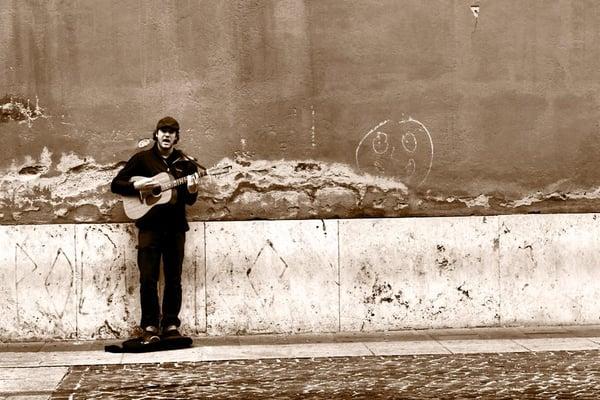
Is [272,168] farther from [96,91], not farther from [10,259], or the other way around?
[10,259]

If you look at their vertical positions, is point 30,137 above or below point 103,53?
below

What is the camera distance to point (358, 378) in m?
7.64

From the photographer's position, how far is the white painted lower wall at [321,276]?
9.33 metres

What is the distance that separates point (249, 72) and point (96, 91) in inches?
49.7

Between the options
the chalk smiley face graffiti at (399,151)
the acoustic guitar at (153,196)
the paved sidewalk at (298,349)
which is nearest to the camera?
the paved sidewalk at (298,349)

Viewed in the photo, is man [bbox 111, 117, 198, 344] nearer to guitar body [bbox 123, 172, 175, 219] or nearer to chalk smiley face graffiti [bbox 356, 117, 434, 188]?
guitar body [bbox 123, 172, 175, 219]

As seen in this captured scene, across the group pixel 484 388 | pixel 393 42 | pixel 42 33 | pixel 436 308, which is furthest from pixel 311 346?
pixel 42 33

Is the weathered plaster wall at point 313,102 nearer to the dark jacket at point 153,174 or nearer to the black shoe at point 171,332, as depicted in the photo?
the dark jacket at point 153,174

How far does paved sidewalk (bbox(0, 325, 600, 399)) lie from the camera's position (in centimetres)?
820

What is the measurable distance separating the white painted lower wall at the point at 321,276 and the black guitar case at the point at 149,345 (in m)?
0.47

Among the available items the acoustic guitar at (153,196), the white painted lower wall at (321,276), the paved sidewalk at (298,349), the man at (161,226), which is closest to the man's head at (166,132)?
the man at (161,226)

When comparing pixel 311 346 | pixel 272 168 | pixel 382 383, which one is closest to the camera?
pixel 382 383

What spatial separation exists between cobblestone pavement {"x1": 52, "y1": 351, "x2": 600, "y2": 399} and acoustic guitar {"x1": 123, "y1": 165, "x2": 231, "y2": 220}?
4.43ft

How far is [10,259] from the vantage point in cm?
930
